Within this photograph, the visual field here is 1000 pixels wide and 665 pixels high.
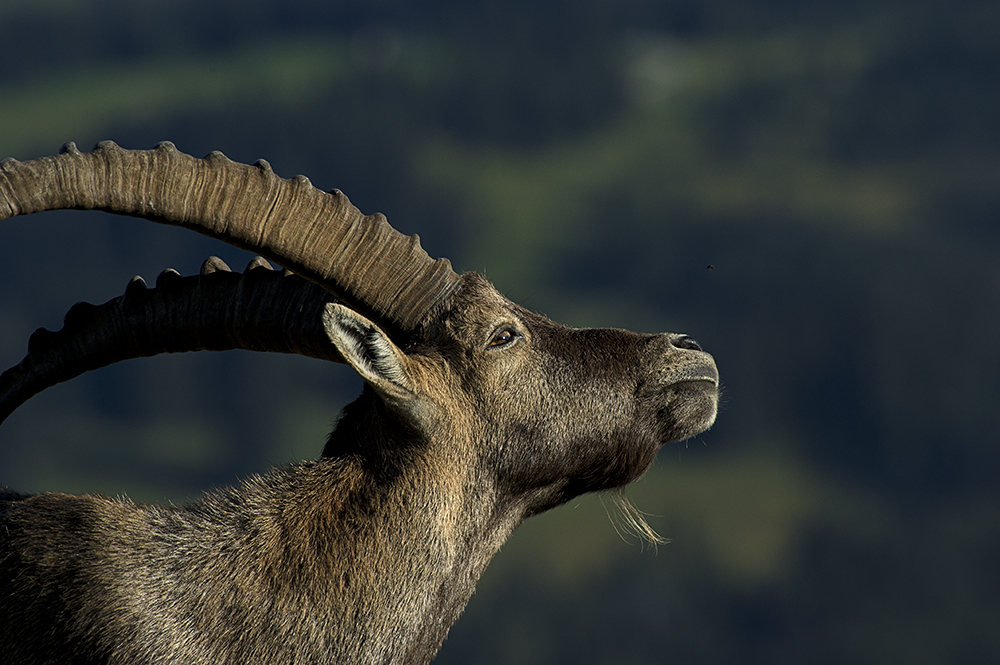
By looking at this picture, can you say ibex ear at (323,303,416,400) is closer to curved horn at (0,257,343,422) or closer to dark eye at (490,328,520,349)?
dark eye at (490,328,520,349)

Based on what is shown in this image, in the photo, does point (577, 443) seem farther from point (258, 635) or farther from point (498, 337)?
point (258, 635)

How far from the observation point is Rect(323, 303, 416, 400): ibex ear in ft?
23.3

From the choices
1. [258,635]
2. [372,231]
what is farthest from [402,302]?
[258,635]

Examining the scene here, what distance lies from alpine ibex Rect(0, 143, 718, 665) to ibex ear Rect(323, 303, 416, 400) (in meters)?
0.01

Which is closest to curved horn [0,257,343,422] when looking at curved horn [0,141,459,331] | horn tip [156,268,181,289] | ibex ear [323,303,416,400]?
horn tip [156,268,181,289]

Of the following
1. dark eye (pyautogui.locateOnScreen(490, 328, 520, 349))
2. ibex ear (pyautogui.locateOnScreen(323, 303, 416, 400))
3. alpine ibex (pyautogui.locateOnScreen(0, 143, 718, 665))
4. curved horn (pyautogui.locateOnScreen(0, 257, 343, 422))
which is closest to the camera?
ibex ear (pyautogui.locateOnScreen(323, 303, 416, 400))

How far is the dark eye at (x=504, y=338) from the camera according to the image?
8586 millimetres

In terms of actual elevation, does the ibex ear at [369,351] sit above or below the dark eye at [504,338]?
below

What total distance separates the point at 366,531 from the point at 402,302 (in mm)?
1830

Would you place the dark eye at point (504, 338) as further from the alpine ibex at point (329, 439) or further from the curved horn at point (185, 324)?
the curved horn at point (185, 324)

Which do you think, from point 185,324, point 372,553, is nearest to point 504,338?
point 372,553

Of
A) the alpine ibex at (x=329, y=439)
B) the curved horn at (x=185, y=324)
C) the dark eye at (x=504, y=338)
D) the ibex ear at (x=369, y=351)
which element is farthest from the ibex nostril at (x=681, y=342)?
the curved horn at (x=185, y=324)

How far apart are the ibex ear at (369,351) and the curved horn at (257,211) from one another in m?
0.93

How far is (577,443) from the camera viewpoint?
28.6 ft
